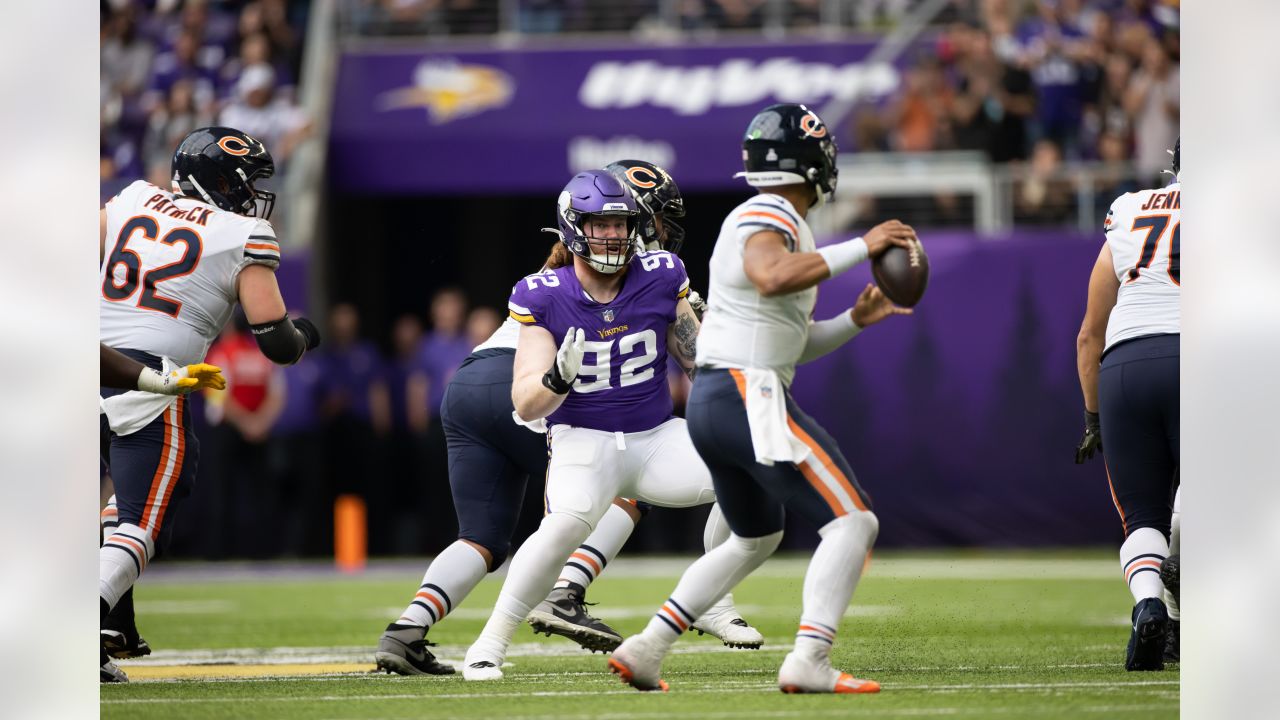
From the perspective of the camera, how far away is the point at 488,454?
242 inches

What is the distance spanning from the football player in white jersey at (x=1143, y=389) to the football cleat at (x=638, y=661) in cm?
155

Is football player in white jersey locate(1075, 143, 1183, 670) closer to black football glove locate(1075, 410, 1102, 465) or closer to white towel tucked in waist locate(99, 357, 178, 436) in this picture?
black football glove locate(1075, 410, 1102, 465)

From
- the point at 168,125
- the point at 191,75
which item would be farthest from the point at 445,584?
the point at 191,75

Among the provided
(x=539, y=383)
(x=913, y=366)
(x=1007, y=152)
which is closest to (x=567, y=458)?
(x=539, y=383)

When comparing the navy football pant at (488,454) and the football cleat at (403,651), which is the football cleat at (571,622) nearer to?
the navy football pant at (488,454)

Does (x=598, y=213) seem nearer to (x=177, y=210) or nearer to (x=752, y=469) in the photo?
(x=752, y=469)

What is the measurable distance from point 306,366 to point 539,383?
746cm

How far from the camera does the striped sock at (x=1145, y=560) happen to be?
5633 mm

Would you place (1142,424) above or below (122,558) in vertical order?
above

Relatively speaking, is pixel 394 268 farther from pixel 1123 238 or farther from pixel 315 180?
pixel 1123 238

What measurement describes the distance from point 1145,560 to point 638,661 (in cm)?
172

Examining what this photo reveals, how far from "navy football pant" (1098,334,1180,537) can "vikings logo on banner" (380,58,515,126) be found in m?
9.32

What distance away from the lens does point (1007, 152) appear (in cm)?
1310

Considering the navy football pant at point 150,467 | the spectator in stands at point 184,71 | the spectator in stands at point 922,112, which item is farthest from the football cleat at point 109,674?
the spectator in stands at point 184,71
